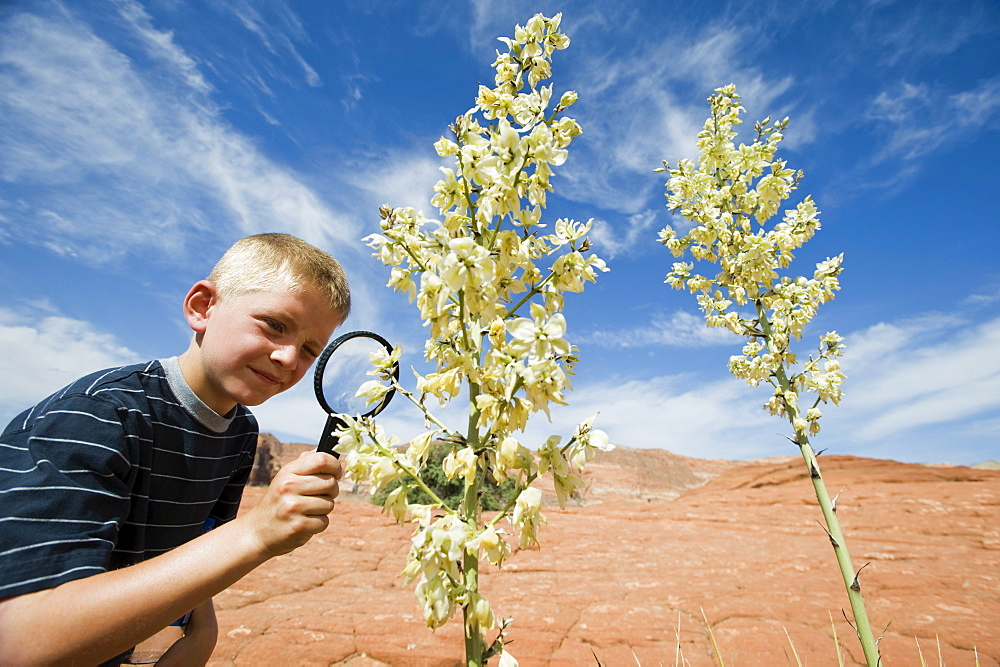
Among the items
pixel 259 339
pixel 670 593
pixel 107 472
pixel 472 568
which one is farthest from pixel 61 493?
pixel 670 593

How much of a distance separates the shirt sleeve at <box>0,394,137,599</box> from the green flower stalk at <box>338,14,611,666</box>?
28.4 inches

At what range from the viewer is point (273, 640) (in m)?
3.74

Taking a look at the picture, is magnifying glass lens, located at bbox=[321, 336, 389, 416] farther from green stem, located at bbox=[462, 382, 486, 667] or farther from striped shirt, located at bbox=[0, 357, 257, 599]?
striped shirt, located at bbox=[0, 357, 257, 599]

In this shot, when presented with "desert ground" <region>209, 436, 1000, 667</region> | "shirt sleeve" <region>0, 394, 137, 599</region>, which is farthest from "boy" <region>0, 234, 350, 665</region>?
"desert ground" <region>209, 436, 1000, 667</region>

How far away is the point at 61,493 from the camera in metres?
1.35

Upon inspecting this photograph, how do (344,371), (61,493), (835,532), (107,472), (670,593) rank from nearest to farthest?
(61,493), (107,472), (344,371), (835,532), (670,593)

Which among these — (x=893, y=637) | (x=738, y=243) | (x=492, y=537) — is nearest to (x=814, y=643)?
(x=893, y=637)

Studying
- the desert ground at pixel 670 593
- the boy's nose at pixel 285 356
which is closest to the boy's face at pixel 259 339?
the boy's nose at pixel 285 356

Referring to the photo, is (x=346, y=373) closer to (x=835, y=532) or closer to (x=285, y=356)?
(x=285, y=356)

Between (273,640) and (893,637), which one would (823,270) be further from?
(273,640)

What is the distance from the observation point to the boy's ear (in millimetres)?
2006

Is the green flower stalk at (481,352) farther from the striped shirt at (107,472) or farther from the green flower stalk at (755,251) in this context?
the green flower stalk at (755,251)

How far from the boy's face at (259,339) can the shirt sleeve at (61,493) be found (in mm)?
368

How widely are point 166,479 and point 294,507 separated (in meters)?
1.21
